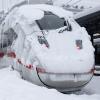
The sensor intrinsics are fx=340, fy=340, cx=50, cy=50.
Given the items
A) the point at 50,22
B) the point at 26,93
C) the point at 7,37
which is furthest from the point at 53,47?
the point at 7,37

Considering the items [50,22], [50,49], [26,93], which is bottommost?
A: [26,93]

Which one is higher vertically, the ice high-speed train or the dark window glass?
the dark window glass

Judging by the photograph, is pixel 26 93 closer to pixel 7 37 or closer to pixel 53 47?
pixel 53 47

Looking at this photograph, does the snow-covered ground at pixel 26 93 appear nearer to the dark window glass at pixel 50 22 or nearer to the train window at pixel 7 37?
the dark window glass at pixel 50 22

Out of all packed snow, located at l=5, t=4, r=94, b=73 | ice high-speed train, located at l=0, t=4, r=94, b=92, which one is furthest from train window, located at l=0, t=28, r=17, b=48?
packed snow, located at l=5, t=4, r=94, b=73

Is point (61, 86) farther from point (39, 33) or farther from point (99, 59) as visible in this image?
point (99, 59)

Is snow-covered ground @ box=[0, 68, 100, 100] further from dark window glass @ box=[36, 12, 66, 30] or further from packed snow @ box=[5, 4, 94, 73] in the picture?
dark window glass @ box=[36, 12, 66, 30]

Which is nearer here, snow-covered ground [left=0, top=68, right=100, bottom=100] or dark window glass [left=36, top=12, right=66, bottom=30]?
snow-covered ground [left=0, top=68, right=100, bottom=100]

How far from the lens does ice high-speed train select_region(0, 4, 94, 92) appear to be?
837cm

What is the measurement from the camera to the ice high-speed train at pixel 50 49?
8367mm

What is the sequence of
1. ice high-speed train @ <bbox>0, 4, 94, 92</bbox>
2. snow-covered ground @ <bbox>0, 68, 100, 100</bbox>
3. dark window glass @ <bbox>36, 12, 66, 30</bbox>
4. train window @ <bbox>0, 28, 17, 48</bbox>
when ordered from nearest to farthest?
1. snow-covered ground @ <bbox>0, 68, 100, 100</bbox>
2. ice high-speed train @ <bbox>0, 4, 94, 92</bbox>
3. dark window glass @ <bbox>36, 12, 66, 30</bbox>
4. train window @ <bbox>0, 28, 17, 48</bbox>

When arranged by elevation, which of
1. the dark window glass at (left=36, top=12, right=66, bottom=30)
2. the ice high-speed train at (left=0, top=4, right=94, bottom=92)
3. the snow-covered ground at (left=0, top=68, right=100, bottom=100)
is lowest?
the snow-covered ground at (left=0, top=68, right=100, bottom=100)

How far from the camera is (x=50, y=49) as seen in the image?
8.73 meters

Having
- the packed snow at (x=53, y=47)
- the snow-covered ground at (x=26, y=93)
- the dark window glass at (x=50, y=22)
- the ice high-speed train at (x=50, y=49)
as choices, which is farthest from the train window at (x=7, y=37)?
the snow-covered ground at (x=26, y=93)
